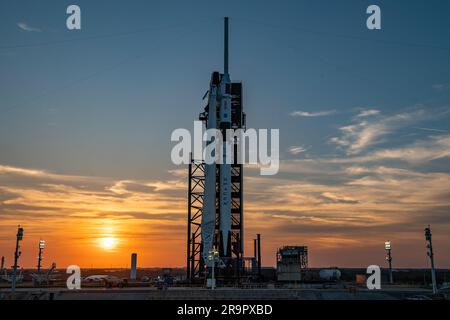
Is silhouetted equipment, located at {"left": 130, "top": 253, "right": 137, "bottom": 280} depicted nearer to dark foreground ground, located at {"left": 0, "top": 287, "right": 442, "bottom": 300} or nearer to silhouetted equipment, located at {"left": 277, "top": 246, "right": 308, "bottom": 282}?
silhouetted equipment, located at {"left": 277, "top": 246, "right": 308, "bottom": 282}

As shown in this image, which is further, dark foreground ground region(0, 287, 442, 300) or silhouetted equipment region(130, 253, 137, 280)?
silhouetted equipment region(130, 253, 137, 280)

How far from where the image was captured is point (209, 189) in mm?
84812

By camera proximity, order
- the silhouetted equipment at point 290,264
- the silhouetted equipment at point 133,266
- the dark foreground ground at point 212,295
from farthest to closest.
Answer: the silhouetted equipment at point 133,266
the silhouetted equipment at point 290,264
the dark foreground ground at point 212,295

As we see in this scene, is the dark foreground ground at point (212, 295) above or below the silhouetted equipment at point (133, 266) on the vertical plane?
below

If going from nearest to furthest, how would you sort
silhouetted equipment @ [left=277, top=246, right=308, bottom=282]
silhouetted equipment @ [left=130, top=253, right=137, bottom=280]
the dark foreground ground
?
the dark foreground ground → silhouetted equipment @ [left=277, top=246, right=308, bottom=282] → silhouetted equipment @ [left=130, top=253, right=137, bottom=280]

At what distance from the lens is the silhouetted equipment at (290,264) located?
298 ft

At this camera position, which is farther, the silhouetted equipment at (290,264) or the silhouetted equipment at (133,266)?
the silhouetted equipment at (133,266)

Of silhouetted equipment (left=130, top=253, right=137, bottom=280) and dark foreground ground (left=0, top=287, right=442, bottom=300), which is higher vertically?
silhouetted equipment (left=130, top=253, right=137, bottom=280)

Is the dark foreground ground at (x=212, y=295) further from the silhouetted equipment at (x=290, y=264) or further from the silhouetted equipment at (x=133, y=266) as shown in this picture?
the silhouetted equipment at (x=133, y=266)

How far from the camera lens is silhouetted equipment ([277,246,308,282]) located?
90.9 metres

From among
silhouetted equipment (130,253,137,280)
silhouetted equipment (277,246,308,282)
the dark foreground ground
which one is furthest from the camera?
silhouetted equipment (130,253,137,280)

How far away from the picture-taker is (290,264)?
9138 centimetres
